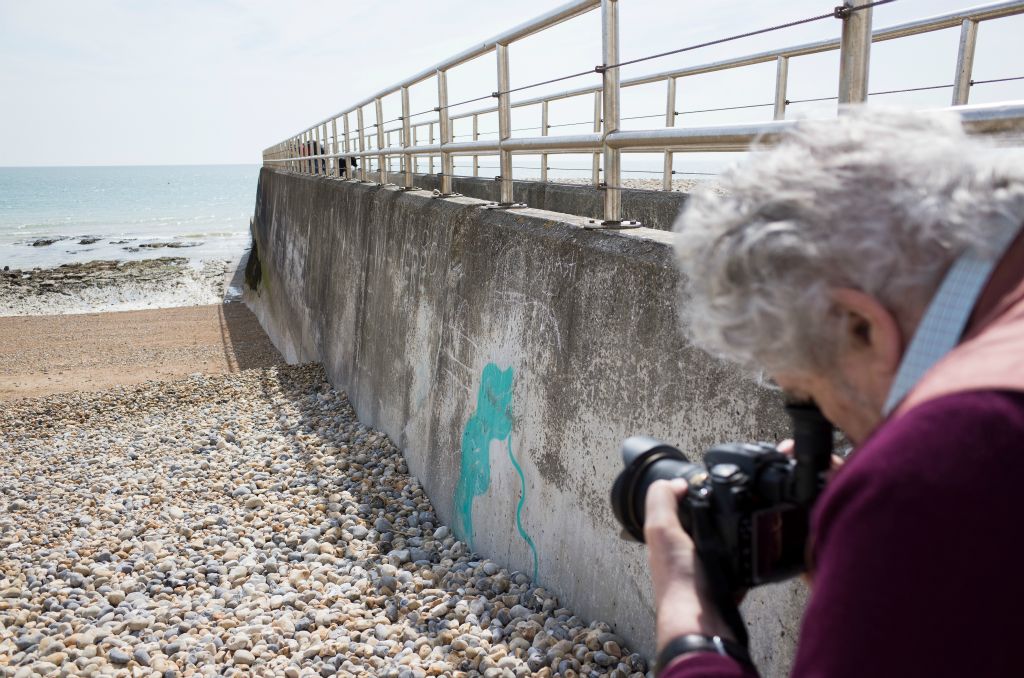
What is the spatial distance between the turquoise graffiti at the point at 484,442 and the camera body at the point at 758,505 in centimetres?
233

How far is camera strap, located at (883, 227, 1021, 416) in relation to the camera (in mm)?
800

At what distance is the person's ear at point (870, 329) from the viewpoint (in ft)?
2.79

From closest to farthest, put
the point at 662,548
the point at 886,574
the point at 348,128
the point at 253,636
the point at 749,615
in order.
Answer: the point at 886,574
the point at 662,548
the point at 749,615
the point at 253,636
the point at 348,128

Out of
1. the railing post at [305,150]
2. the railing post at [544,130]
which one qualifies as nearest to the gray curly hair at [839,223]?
the railing post at [544,130]

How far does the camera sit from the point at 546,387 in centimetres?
A: 327

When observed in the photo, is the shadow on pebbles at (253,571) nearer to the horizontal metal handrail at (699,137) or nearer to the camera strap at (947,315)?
the horizontal metal handrail at (699,137)

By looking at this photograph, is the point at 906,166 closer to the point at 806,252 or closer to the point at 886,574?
the point at 806,252

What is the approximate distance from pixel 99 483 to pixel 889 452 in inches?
227

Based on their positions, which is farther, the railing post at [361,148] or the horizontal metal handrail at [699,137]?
the railing post at [361,148]

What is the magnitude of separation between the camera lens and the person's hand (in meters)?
0.08

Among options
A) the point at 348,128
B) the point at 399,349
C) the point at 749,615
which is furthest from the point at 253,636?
the point at 348,128

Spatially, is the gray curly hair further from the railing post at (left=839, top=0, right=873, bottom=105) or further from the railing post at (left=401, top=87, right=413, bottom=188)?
the railing post at (left=401, top=87, right=413, bottom=188)

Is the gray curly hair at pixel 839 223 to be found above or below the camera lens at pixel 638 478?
above

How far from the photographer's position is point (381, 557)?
3965 mm
